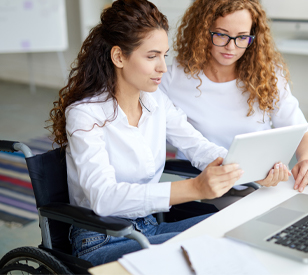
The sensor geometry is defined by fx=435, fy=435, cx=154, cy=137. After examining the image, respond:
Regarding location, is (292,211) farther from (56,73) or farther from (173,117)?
(56,73)

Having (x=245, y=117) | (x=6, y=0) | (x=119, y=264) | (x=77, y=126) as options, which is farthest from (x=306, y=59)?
(x=119, y=264)

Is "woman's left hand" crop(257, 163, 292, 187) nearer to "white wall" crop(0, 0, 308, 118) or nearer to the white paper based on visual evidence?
the white paper

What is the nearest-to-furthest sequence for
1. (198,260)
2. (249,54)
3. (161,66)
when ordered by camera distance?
(198,260) → (161,66) → (249,54)

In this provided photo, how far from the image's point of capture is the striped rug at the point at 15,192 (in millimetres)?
2576

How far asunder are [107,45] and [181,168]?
51cm

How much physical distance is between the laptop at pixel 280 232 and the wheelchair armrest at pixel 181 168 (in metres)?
0.44

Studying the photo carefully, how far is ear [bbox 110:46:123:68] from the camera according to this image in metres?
1.31

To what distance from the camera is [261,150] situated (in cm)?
115

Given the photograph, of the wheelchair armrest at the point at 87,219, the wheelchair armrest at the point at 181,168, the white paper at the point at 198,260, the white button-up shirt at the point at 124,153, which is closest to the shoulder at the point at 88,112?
the white button-up shirt at the point at 124,153

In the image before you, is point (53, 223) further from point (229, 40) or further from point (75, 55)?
point (75, 55)

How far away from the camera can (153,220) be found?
1.41m

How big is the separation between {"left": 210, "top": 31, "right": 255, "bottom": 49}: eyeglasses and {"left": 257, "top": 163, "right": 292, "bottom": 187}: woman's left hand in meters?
0.54

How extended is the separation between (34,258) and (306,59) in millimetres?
3726

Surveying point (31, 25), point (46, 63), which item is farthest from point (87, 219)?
point (46, 63)
